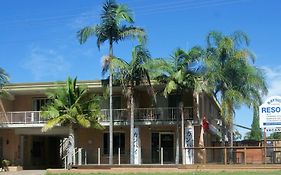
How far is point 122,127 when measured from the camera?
35969 mm

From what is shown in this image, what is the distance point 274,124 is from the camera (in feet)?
95.9

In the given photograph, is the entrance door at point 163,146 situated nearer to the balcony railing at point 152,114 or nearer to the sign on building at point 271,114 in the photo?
the balcony railing at point 152,114

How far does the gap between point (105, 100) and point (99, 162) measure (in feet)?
14.1

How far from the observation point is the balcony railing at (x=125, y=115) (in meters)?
34.1

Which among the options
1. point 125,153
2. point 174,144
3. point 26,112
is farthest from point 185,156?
point 26,112

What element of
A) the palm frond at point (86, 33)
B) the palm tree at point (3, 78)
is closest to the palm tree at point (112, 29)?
the palm frond at point (86, 33)

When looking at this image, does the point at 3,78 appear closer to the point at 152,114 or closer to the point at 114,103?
the point at 114,103

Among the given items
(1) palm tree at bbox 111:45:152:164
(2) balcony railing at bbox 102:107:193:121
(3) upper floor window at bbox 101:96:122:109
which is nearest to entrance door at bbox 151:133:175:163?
(2) balcony railing at bbox 102:107:193:121

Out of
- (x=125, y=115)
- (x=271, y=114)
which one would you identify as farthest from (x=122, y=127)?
(x=271, y=114)

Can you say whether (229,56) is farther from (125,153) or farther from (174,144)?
(125,153)

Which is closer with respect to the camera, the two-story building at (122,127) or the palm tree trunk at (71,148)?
the palm tree trunk at (71,148)

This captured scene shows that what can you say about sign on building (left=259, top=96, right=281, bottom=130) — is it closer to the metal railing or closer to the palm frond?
the metal railing

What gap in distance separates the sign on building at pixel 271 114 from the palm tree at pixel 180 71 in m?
4.02

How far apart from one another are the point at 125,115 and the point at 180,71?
5.69m
